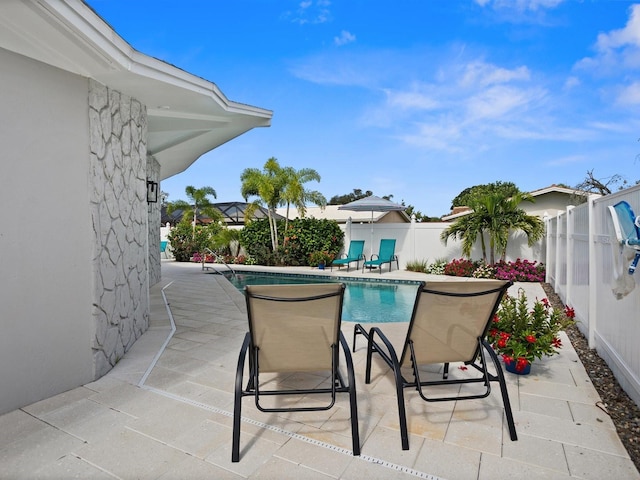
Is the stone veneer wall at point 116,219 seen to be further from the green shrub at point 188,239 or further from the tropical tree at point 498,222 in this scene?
the green shrub at point 188,239

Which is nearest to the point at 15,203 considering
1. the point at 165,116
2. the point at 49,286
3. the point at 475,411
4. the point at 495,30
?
the point at 49,286

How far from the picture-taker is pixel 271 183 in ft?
49.0

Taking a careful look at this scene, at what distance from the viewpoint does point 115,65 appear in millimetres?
3303

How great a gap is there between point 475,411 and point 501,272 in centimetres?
886

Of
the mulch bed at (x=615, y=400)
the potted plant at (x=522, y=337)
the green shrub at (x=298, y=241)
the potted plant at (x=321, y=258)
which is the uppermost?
the green shrub at (x=298, y=241)

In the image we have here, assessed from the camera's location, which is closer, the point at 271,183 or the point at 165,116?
the point at 165,116

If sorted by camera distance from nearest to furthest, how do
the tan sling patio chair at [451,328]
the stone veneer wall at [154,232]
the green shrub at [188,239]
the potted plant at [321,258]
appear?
1. the tan sling patio chair at [451,328]
2. the stone veneer wall at [154,232]
3. the potted plant at [321,258]
4. the green shrub at [188,239]

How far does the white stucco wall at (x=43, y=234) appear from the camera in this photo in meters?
2.86

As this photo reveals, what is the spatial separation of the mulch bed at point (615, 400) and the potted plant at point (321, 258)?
33.4 ft

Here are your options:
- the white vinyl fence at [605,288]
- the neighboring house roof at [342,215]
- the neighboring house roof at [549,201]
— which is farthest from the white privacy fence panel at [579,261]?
the neighboring house roof at [342,215]

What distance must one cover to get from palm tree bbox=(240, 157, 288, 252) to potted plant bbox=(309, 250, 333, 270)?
1817 millimetres

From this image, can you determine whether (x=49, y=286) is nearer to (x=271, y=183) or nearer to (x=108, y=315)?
(x=108, y=315)

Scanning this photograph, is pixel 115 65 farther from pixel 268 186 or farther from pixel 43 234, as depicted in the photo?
pixel 268 186

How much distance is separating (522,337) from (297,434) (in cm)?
236
